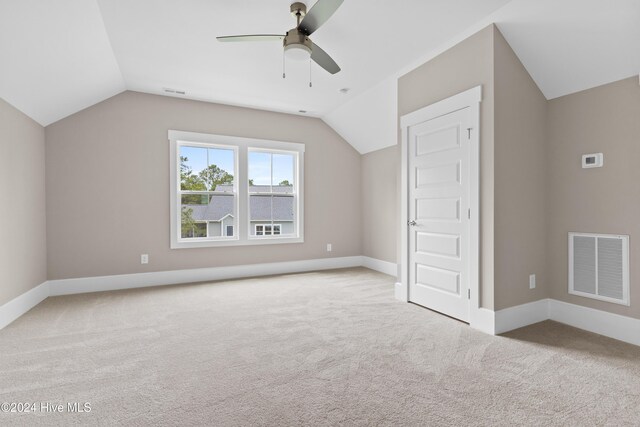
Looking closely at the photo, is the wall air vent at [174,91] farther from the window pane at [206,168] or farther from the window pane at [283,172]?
the window pane at [283,172]

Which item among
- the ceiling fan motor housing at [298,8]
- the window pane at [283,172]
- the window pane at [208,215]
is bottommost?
the window pane at [208,215]

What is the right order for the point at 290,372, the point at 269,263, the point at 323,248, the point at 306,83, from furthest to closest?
the point at 323,248 < the point at 269,263 < the point at 306,83 < the point at 290,372

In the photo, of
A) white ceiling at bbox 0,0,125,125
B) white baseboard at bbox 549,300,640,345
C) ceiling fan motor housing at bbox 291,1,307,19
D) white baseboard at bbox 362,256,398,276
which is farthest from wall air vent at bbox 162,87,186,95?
white baseboard at bbox 549,300,640,345

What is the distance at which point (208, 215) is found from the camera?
16.7 feet

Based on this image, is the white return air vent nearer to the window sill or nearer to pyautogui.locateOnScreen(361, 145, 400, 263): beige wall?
pyautogui.locateOnScreen(361, 145, 400, 263): beige wall

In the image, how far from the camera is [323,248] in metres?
5.88

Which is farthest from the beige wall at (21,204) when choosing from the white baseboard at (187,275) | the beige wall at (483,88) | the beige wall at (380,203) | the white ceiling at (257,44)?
the beige wall at (380,203)

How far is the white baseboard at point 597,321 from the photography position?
2.66 m

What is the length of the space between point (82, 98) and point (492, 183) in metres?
4.79

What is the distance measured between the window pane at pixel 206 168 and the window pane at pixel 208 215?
5.8 inches

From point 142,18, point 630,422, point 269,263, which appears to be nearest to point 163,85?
point 142,18

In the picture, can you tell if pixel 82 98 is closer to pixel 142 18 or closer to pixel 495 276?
pixel 142 18

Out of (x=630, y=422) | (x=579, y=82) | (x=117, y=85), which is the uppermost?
(x=117, y=85)

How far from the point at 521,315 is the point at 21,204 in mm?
5300
